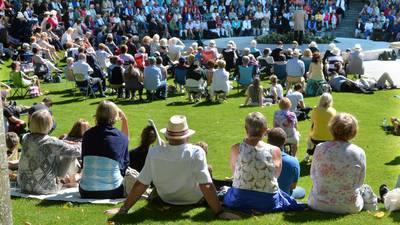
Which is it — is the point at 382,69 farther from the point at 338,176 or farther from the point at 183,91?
the point at 338,176

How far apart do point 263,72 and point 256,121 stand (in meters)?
15.3

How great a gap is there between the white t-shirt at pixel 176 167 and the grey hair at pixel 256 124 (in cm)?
54

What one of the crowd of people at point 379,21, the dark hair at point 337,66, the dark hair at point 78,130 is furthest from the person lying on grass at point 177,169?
the crowd of people at point 379,21

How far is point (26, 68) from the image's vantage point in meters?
20.5

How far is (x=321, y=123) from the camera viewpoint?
35.9 ft

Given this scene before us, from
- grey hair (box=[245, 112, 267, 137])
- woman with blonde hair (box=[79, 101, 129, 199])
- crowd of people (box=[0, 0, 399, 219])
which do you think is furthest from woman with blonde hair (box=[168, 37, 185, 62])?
grey hair (box=[245, 112, 267, 137])

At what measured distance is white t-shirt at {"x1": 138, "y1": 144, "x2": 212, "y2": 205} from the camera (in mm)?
6477

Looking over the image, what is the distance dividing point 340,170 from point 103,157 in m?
2.59

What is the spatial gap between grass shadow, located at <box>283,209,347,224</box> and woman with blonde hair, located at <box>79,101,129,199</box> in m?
2.01

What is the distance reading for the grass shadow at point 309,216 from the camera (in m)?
6.43

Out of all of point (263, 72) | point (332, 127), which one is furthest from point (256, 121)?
point (263, 72)

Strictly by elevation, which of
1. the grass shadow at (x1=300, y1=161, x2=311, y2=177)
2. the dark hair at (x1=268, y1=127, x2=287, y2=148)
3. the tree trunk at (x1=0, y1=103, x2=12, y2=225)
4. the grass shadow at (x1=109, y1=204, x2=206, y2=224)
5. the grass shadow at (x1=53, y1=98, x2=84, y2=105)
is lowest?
the grass shadow at (x1=300, y1=161, x2=311, y2=177)

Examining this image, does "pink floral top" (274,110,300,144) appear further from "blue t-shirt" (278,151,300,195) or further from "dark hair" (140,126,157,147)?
"blue t-shirt" (278,151,300,195)

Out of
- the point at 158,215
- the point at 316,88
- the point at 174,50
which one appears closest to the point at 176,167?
the point at 158,215
